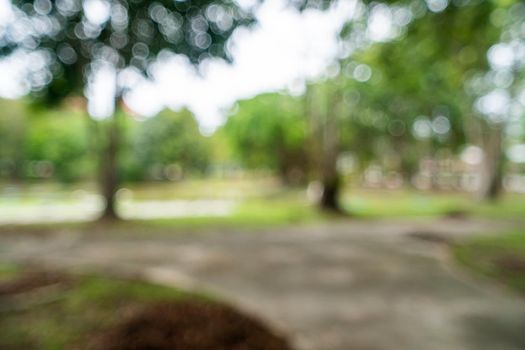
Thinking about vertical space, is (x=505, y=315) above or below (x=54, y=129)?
below

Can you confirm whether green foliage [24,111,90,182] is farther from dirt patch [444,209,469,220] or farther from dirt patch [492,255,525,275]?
dirt patch [492,255,525,275]

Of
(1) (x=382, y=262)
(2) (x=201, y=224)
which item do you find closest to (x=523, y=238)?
(1) (x=382, y=262)

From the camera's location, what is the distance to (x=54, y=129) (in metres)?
32.8

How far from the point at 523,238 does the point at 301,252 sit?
6591 mm

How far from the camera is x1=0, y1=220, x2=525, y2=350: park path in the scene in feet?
16.3

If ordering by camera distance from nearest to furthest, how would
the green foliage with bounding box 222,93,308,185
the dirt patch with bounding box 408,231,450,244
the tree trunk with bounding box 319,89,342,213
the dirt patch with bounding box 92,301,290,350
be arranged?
the dirt patch with bounding box 92,301,290,350 < the dirt patch with bounding box 408,231,450,244 < the tree trunk with bounding box 319,89,342,213 < the green foliage with bounding box 222,93,308,185

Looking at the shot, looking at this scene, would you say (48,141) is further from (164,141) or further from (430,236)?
(430,236)

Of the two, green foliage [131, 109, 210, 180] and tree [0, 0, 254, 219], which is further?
green foliage [131, 109, 210, 180]

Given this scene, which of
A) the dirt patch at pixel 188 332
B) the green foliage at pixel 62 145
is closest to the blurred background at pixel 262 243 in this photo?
the dirt patch at pixel 188 332

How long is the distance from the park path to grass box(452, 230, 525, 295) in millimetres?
383

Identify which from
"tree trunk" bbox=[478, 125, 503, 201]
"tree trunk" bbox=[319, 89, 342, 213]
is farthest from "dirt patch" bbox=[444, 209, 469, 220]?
"tree trunk" bbox=[478, 125, 503, 201]

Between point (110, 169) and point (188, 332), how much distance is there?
11892mm

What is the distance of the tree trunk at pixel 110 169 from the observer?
587 inches

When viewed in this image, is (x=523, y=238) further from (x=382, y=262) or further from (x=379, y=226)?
(x=382, y=262)
